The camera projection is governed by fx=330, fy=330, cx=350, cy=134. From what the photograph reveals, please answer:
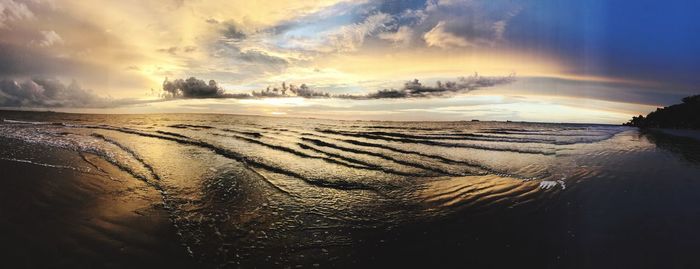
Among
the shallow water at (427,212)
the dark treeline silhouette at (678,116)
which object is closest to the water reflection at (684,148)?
the shallow water at (427,212)

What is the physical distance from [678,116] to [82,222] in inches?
3344

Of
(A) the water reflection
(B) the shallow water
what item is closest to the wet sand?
(B) the shallow water

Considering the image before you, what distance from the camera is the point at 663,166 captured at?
16.8 metres

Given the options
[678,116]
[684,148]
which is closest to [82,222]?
[684,148]

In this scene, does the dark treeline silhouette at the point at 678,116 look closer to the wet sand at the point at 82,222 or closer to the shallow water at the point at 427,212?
the shallow water at the point at 427,212

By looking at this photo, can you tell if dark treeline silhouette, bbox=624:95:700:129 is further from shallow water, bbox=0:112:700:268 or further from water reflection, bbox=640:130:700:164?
shallow water, bbox=0:112:700:268

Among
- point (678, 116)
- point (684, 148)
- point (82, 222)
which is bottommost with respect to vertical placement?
point (82, 222)

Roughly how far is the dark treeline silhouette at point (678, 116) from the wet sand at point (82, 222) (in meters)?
75.9

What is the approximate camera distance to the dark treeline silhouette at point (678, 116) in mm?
55688

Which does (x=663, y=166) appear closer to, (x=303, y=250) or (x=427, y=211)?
(x=427, y=211)

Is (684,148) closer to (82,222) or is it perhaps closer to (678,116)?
(82,222)

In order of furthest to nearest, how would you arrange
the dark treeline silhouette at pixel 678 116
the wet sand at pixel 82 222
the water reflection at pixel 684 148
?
the dark treeline silhouette at pixel 678 116
the water reflection at pixel 684 148
the wet sand at pixel 82 222

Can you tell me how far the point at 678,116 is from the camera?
60375 millimetres

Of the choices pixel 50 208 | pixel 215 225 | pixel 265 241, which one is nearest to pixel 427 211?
pixel 265 241
